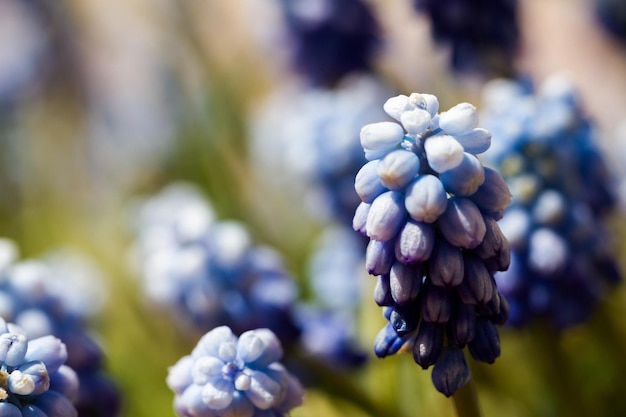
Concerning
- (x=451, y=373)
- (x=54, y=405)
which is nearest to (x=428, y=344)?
(x=451, y=373)

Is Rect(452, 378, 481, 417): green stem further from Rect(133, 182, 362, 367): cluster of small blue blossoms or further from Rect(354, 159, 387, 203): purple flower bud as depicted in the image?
Rect(133, 182, 362, 367): cluster of small blue blossoms

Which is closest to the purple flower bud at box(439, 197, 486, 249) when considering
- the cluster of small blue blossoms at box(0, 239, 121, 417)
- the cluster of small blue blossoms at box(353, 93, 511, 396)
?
the cluster of small blue blossoms at box(353, 93, 511, 396)

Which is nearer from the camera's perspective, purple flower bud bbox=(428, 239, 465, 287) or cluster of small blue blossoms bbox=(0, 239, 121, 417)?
purple flower bud bbox=(428, 239, 465, 287)

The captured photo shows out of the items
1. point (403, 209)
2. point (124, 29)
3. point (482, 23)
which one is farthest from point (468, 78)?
point (124, 29)

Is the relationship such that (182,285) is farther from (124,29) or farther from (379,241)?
(124,29)

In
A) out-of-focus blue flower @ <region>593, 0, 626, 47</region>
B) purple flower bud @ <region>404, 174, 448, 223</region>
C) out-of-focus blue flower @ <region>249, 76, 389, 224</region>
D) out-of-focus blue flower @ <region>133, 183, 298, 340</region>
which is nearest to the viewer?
purple flower bud @ <region>404, 174, 448, 223</region>

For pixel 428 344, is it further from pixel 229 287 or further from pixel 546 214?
pixel 229 287

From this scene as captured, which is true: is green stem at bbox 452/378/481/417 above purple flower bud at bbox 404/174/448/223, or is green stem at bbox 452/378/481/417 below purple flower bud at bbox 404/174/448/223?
below

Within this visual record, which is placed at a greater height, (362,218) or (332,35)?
(362,218)
